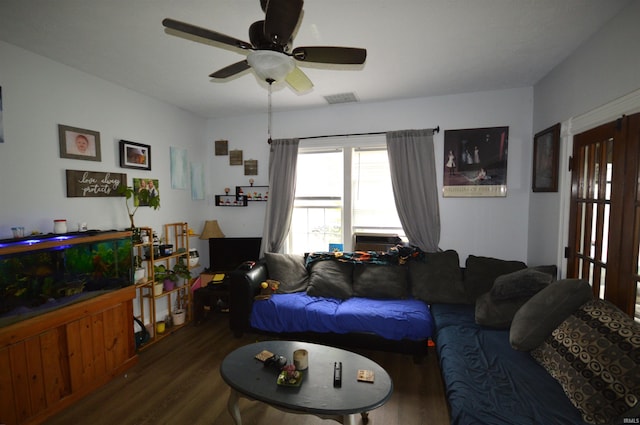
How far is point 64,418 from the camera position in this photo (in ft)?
6.33

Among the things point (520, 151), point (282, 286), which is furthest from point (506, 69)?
point (282, 286)

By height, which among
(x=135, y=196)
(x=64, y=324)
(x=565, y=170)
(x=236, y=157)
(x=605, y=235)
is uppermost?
(x=236, y=157)

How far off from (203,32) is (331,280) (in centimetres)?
247

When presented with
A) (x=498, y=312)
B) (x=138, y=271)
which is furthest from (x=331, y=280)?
(x=138, y=271)

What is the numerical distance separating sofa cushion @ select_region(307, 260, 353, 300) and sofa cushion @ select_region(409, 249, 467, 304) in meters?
0.69

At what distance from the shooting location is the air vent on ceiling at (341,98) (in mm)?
3190

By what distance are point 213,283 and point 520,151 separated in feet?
12.7

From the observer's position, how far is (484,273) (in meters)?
2.79

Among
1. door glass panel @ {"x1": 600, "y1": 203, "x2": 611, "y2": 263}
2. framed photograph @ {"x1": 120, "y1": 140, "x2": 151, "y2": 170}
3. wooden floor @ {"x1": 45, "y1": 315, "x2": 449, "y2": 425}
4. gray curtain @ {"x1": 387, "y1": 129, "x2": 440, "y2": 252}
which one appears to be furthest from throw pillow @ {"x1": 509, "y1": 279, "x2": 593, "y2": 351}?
framed photograph @ {"x1": 120, "y1": 140, "x2": 151, "y2": 170}

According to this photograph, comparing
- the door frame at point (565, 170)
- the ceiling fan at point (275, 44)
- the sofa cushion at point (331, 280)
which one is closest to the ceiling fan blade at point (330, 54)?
the ceiling fan at point (275, 44)

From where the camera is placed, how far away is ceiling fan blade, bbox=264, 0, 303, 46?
44.2 inches

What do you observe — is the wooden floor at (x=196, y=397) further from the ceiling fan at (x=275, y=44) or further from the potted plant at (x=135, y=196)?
the ceiling fan at (x=275, y=44)

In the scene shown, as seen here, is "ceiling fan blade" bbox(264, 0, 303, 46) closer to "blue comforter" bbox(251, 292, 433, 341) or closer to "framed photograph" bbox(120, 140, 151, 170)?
"blue comforter" bbox(251, 292, 433, 341)

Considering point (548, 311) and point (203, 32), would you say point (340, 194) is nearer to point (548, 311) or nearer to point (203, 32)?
point (548, 311)
